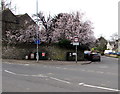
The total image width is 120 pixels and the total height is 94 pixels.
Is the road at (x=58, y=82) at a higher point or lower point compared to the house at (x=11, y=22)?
lower

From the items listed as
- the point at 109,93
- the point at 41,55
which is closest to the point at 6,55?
the point at 41,55

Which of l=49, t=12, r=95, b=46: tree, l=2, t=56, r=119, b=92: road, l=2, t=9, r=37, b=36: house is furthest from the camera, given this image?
l=2, t=9, r=37, b=36: house

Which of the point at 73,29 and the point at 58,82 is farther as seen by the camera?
→ the point at 73,29

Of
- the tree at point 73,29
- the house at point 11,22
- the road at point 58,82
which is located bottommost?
the road at point 58,82

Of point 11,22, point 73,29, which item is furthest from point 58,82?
point 11,22

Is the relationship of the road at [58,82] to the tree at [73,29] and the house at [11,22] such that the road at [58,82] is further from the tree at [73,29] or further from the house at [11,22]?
the house at [11,22]

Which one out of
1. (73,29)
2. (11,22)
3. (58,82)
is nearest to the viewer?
(58,82)

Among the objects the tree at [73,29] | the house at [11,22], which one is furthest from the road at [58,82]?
the house at [11,22]

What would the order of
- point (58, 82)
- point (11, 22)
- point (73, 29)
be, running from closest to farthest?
point (58, 82) < point (73, 29) < point (11, 22)

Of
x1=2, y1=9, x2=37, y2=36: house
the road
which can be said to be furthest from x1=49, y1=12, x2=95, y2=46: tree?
the road

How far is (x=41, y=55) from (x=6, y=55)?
5.95 metres

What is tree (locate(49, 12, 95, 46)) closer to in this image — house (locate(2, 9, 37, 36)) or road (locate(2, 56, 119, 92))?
house (locate(2, 9, 37, 36))

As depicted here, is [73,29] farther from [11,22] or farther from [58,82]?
[58,82]

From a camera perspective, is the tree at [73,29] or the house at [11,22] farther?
the house at [11,22]
